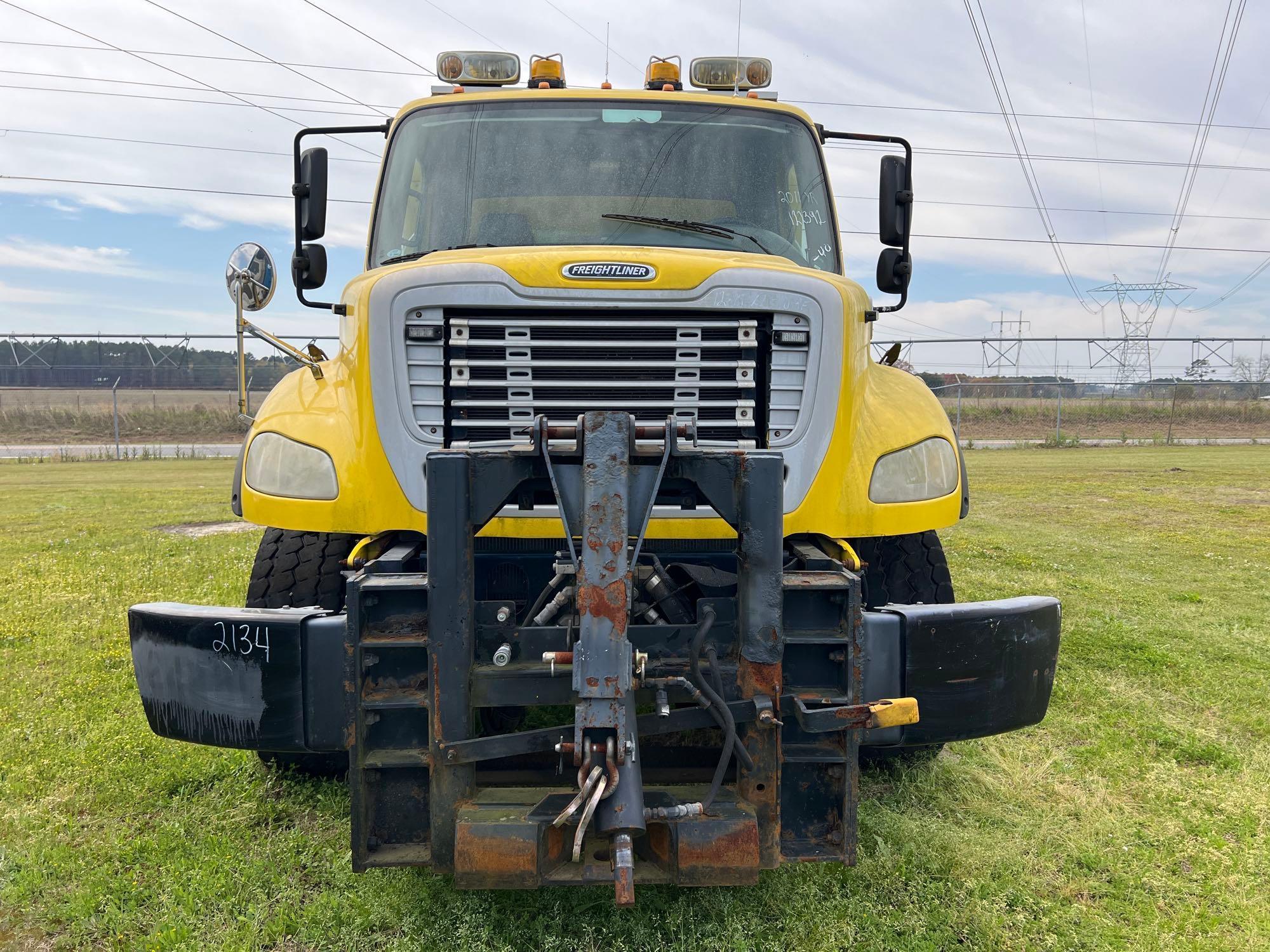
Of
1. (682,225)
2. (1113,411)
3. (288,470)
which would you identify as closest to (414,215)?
(682,225)

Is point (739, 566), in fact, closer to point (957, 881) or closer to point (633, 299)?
point (633, 299)

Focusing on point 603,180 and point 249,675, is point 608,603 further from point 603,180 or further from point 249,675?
point 603,180

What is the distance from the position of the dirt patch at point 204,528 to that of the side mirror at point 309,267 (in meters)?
6.65

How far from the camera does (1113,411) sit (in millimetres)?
34031

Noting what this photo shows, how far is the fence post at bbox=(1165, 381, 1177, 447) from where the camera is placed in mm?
29500

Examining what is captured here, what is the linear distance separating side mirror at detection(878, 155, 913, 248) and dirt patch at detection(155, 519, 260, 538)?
813 cm

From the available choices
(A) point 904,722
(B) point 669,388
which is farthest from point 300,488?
(A) point 904,722

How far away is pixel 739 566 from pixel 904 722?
1.99 feet

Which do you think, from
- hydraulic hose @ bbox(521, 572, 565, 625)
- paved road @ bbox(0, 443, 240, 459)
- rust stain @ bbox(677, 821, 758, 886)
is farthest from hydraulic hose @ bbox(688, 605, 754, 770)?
paved road @ bbox(0, 443, 240, 459)

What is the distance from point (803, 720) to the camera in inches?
103

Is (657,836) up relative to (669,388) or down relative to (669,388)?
down

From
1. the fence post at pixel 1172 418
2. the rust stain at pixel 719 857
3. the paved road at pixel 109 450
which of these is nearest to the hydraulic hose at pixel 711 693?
the rust stain at pixel 719 857

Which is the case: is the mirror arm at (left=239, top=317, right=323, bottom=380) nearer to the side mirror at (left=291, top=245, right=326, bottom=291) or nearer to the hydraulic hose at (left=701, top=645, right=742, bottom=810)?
the side mirror at (left=291, top=245, right=326, bottom=291)

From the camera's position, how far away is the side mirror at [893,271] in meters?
4.61
